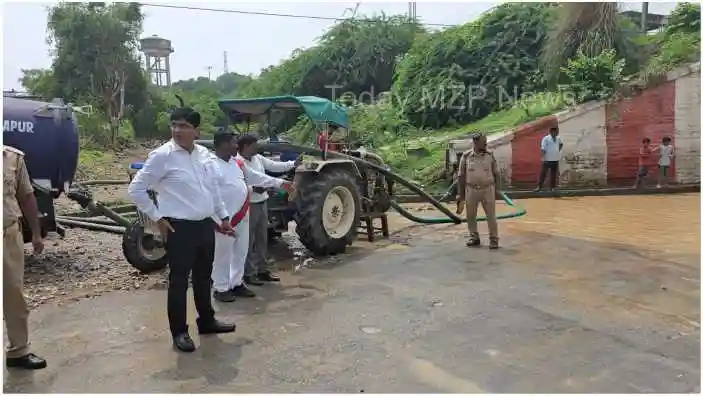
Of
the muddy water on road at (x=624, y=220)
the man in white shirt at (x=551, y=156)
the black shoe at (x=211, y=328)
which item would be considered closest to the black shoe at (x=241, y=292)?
the black shoe at (x=211, y=328)

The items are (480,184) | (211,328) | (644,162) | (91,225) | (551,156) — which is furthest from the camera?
(644,162)

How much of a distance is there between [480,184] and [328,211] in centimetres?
188

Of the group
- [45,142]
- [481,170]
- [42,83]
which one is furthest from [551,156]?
[42,83]

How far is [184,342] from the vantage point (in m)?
4.31

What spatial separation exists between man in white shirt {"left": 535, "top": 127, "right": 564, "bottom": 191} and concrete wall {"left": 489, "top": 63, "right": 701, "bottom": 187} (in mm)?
526

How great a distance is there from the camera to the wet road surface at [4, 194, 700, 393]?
381cm

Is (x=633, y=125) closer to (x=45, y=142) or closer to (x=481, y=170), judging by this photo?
(x=481, y=170)

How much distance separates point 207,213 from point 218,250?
123 centimetres

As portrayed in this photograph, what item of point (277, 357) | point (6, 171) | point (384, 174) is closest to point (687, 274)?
point (384, 174)

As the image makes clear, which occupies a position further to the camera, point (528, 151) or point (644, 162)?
point (644, 162)

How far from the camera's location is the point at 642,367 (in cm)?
396

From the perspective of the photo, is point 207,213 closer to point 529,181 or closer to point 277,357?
point 277,357

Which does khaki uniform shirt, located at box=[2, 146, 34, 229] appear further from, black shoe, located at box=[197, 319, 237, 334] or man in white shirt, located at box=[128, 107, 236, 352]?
black shoe, located at box=[197, 319, 237, 334]

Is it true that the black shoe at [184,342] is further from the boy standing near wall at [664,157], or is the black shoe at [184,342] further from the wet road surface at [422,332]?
the boy standing near wall at [664,157]
